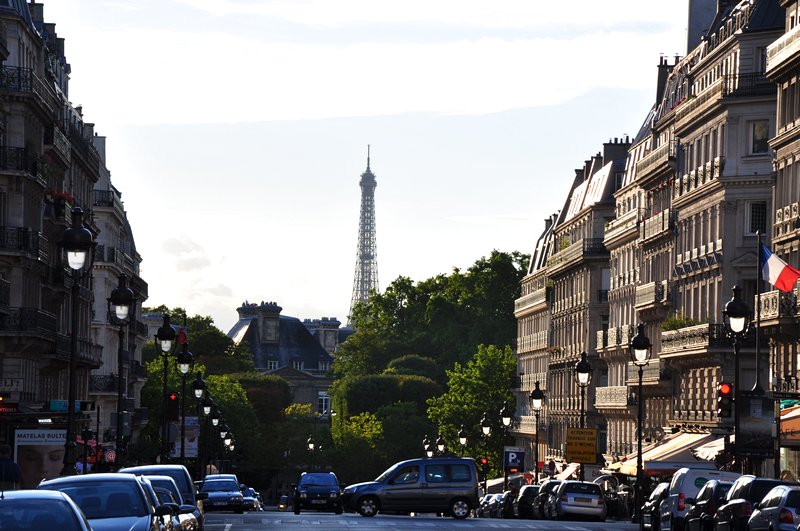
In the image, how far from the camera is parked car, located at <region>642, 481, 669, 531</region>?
4425 centimetres

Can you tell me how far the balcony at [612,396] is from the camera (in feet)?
334

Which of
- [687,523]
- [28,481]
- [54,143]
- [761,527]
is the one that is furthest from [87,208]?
[761,527]

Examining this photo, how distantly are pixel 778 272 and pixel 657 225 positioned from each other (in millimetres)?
42827

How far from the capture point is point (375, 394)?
176m

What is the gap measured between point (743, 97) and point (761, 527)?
48716 mm

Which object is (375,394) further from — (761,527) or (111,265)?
(761,527)

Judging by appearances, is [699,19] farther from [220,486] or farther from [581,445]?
[220,486]

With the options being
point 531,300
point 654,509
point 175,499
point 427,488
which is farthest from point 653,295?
point 175,499

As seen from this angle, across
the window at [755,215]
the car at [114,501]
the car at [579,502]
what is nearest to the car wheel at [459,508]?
the car at [579,502]

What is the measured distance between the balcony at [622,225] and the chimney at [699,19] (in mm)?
11074

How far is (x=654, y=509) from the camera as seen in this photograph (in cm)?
4478

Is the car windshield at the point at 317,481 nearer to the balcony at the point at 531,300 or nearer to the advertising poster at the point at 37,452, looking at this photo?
the advertising poster at the point at 37,452

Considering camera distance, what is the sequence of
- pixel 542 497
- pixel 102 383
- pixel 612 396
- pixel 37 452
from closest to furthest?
pixel 37 452 → pixel 542 497 → pixel 102 383 → pixel 612 396

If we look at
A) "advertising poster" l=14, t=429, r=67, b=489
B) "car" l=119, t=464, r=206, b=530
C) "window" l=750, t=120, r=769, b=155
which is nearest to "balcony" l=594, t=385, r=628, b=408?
"window" l=750, t=120, r=769, b=155
